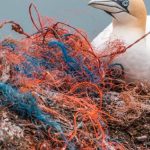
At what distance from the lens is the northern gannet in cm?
821

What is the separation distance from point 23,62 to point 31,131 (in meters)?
1.18

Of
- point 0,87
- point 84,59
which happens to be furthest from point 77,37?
point 0,87

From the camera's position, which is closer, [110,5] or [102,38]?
[110,5]

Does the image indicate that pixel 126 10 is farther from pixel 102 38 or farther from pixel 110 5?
pixel 102 38

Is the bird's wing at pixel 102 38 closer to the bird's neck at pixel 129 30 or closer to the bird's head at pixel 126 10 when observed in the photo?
the bird's neck at pixel 129 30

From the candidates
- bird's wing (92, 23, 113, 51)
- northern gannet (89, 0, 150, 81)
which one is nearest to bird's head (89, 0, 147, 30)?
northern gannet (89, 0, 150, 81)

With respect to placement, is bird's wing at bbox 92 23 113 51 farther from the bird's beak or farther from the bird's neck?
the bird's beak

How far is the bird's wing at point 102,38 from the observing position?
836cm

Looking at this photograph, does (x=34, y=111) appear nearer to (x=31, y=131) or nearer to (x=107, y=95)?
(x=31, y=131)

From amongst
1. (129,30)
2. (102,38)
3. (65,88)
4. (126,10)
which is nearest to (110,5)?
(126,10)

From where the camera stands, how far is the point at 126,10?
8.37 m

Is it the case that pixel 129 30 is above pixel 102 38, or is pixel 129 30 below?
above

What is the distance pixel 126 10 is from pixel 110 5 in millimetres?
203

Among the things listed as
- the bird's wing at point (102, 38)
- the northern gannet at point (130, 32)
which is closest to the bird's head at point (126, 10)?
the northern gannet at point (130, 32)
